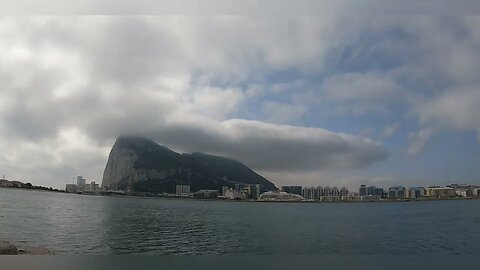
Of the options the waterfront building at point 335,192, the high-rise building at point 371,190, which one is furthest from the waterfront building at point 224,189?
the high-rise building at point 371,190

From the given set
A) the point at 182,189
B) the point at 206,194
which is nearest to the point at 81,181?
the point at 182,189

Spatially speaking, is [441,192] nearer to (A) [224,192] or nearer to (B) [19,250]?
(A) [224,192]

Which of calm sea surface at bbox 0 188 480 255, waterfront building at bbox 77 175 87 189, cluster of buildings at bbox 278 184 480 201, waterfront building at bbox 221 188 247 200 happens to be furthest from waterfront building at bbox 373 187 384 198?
waterfront building at bbox 77 175 87 189

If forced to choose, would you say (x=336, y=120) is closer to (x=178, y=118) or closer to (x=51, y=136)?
(x=178, y=118)

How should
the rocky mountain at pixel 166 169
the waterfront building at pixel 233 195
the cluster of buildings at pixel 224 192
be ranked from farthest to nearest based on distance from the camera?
the waterfront building at pixel 233 195 → the cluster of buildings at pixel 224 192 → the rocky mountain at pixel 166 169

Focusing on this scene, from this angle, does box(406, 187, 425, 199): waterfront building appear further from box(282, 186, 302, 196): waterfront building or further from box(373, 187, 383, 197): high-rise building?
box(282, 186, 302, 196): waterfront building

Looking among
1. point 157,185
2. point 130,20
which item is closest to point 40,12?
point 130,20

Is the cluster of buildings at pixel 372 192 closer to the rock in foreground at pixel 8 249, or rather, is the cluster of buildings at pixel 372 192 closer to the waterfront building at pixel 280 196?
the waterfront building at pixel 280 196
